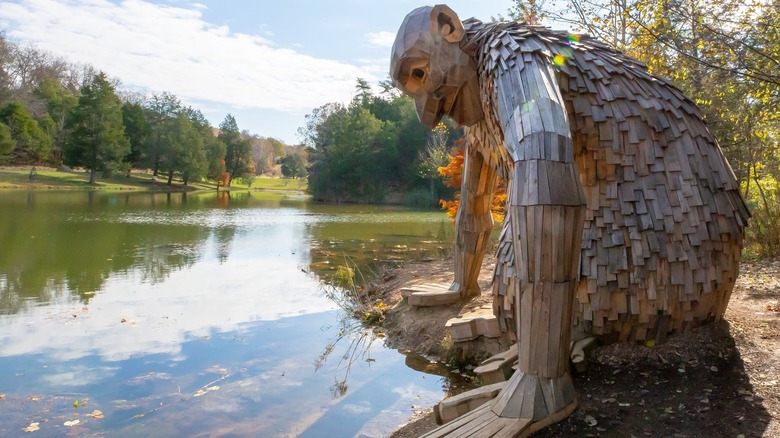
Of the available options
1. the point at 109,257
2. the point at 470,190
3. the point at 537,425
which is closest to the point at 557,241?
the point at 537,425

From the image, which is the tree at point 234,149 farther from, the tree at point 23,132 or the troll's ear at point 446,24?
the troll's ear at point 446,24

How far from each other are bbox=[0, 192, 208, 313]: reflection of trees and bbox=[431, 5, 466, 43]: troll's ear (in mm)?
7298

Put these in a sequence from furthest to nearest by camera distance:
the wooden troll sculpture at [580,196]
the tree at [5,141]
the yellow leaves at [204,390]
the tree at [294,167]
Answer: the tree at [294,167] < the tree at [5,141] < the yellow leaves at [204,390] < the wooden troll sculpture at [580,196]

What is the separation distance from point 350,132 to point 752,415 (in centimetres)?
4568

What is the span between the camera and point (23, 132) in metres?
41.9

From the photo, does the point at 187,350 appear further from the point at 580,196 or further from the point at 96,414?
the point at 580,196

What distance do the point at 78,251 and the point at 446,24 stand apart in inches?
491

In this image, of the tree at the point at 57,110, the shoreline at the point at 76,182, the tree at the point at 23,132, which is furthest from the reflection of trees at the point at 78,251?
the tree at the point at 57,110

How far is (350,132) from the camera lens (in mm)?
47156

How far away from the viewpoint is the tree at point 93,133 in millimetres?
44625

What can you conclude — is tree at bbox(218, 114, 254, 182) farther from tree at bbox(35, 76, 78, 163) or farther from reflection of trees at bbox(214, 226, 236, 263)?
reflection of trees at bbox(214, 226, 236, 263)

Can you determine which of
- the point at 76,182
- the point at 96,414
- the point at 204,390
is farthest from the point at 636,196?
the point at 76,182

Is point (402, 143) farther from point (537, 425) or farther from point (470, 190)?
point (537, 425)

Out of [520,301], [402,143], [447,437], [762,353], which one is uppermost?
[402,143]
